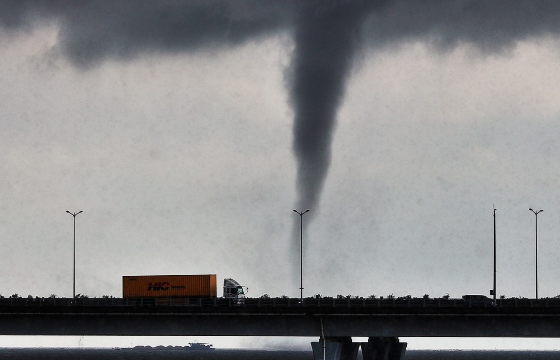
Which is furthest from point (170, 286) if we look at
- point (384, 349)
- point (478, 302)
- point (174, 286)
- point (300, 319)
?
point (478, 302)

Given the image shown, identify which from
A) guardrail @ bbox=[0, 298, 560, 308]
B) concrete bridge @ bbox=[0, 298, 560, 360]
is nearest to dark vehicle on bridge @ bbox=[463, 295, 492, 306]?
guardrail @ bbox=[0, 298, 560, 308]

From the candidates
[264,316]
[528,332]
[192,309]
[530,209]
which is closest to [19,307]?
[192,309]

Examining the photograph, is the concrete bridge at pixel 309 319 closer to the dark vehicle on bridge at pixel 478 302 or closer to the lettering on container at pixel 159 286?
the dark vehicle on bridge at pixel 478 302

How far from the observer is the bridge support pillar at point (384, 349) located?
111 metres

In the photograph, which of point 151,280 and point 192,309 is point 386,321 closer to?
point 192,309

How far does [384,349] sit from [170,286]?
25281mm

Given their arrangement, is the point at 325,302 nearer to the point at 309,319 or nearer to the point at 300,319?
the point at 309,319

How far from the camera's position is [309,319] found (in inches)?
3912

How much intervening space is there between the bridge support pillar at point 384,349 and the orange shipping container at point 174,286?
18.8 metres

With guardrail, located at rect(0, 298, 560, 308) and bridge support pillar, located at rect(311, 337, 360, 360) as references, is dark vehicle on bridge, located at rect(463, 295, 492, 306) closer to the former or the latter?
guardrail, located at rect(0, 298, 560, 308)

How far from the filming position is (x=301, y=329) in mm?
99500

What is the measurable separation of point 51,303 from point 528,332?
49.1m

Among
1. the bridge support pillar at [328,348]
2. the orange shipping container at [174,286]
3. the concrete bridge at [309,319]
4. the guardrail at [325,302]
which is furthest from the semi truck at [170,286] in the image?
the bridge support pillar at [328,348]

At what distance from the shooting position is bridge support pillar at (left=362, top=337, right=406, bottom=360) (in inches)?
4360
